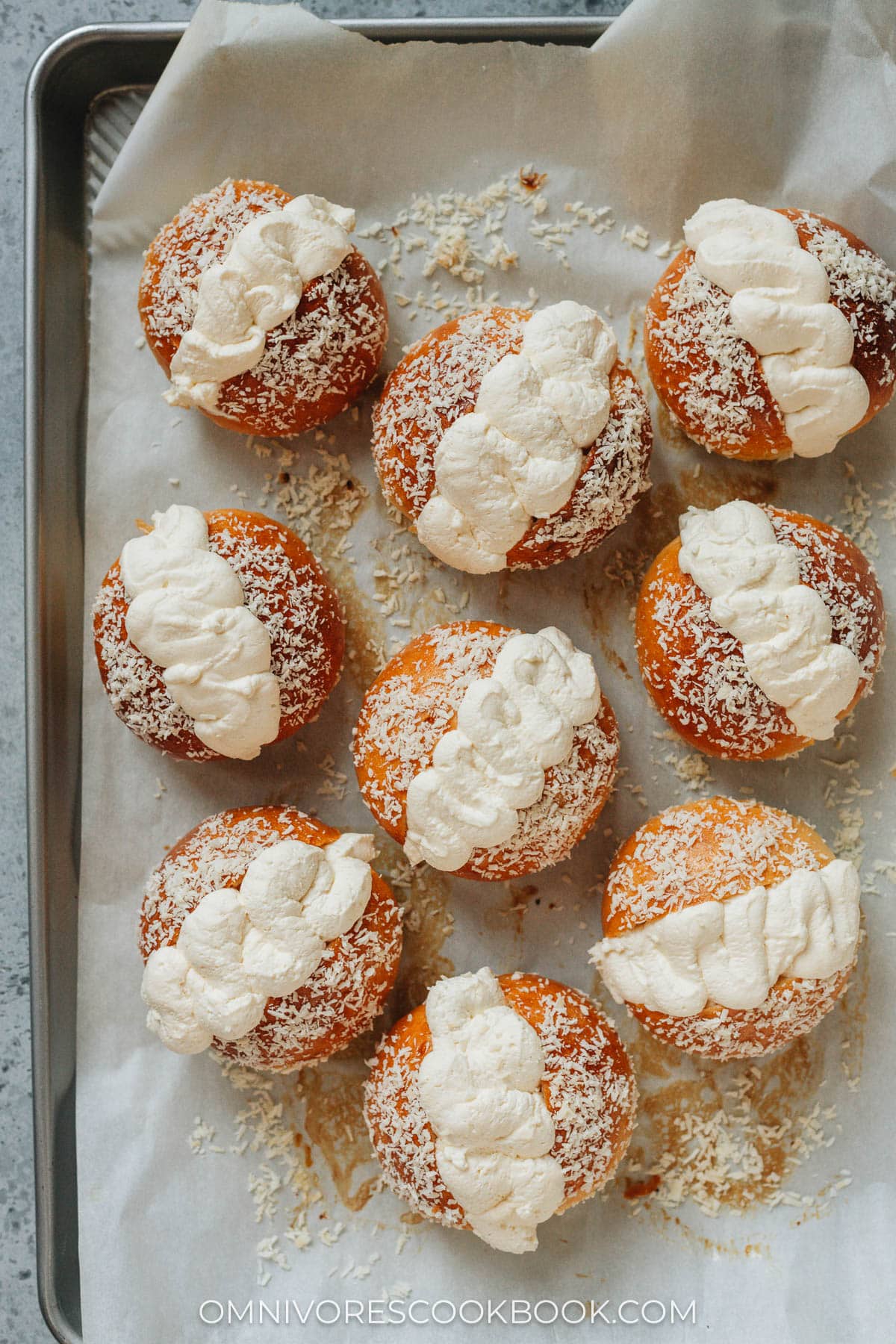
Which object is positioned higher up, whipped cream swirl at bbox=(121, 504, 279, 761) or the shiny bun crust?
whipped cream swirl at bbox=(121, 504, 279, 761)

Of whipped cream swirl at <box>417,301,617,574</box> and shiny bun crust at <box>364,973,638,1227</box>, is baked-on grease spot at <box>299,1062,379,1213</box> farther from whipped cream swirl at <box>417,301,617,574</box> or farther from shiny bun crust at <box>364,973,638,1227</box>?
whipped cream swirl at <box>417,301,617,574</box>

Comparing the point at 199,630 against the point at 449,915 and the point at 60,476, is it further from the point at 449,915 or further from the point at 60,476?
the point at 449,915

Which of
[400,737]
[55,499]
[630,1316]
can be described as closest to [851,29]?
[400,737]

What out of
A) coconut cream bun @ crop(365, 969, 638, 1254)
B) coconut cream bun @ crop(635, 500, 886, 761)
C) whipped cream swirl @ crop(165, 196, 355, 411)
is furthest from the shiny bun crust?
whipped cream swirl @ crop(165, 196, 355, 411)

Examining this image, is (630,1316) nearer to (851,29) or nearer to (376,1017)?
(376,1017)

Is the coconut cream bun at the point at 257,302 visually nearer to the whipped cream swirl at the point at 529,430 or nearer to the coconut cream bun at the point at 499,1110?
the whipped cream swirl at the point at 529,430

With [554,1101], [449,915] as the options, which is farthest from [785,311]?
[554,1101]
